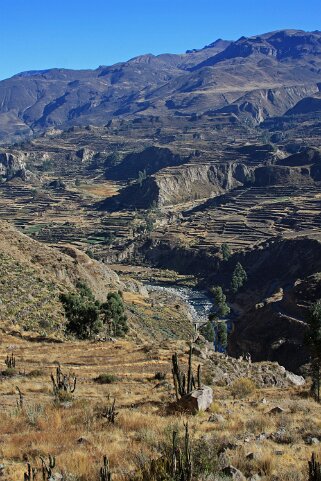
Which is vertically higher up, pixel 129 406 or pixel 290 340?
pixel 129 406

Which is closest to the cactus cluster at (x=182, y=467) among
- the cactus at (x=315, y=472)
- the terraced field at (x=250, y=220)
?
the cactus at (x=315, y=472)

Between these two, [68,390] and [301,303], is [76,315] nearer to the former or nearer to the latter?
[68,390]

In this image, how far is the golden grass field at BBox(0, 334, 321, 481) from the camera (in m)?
13.4

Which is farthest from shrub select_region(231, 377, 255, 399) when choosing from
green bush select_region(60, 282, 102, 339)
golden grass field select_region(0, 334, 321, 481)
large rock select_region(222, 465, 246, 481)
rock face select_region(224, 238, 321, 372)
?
green bush select_region(60, 282, 102, 339)

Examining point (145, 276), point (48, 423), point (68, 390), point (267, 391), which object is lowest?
point (145, 276)

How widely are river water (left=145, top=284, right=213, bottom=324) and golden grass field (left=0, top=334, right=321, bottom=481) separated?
224 feet

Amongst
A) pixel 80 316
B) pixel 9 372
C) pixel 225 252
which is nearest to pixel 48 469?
pixel 9 372

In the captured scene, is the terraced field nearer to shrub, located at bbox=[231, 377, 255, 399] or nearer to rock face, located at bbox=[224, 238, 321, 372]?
rock face, located at bbox=[224, 238, 321, 372]

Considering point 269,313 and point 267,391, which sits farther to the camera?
point 269,313

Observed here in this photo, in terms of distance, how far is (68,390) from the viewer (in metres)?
26.5

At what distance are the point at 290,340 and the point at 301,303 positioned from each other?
1003 cm

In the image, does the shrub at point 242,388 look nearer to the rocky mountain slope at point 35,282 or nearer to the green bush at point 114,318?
the rocky mountain slope at point 35,282

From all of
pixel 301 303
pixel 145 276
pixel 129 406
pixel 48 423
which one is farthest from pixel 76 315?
pixel 145 276

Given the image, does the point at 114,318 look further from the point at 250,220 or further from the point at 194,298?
the point at 250,220
